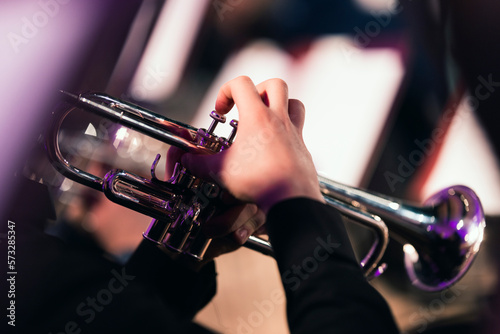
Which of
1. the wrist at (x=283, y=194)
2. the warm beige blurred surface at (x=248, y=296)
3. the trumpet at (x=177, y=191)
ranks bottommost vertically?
the warm beige blurred surface at (x=248, y=296)

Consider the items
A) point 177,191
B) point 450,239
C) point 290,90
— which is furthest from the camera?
point 290,90

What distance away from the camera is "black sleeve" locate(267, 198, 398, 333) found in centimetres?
43

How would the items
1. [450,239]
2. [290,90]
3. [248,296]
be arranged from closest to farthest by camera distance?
[450,239] → [248,296] → [290,90]

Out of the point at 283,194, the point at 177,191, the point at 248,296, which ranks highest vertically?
the point at 283,194

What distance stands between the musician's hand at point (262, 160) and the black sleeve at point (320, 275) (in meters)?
0.03

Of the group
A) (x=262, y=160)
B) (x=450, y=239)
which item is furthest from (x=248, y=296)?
(x=262, y=160)

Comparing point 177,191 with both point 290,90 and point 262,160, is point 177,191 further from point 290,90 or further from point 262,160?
point 290,90

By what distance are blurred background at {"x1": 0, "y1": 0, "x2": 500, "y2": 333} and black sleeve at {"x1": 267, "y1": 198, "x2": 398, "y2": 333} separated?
23.8 inches

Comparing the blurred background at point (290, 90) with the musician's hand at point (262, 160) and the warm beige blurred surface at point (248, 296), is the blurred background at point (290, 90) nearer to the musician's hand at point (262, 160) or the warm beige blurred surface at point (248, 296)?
the warm beige blurred surface at point (248, 296)

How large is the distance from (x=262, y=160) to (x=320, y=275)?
18 cm

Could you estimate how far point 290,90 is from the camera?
1.52 metres

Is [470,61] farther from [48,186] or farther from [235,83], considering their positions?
[48,186]

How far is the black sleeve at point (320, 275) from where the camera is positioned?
1.41ft

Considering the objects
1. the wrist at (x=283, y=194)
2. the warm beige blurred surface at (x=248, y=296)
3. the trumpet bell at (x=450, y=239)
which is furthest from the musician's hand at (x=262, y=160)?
the warm beige blurred surface at (x=248, y=296)
